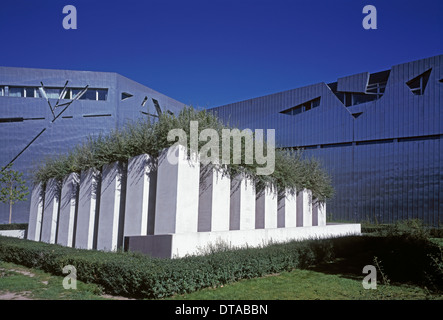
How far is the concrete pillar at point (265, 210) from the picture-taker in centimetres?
1414

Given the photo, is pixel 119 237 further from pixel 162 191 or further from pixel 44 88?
pixel 44 88

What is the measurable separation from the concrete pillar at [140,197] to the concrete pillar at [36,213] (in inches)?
341

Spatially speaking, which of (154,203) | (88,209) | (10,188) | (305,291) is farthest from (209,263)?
(10,188)

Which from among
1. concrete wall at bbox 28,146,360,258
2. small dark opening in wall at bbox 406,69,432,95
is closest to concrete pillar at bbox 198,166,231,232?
concrete wall at bbox 28,146,360,258

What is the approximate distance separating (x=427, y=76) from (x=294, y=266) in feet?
74.2

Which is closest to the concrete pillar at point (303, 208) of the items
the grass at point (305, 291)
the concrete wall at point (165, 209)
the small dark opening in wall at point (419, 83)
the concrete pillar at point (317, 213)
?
the concrete wall at point (165, 209)

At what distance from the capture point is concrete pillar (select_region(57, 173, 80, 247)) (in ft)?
48.2

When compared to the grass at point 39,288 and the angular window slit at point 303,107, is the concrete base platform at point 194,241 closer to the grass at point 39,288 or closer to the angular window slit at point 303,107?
the grass at point 39,288

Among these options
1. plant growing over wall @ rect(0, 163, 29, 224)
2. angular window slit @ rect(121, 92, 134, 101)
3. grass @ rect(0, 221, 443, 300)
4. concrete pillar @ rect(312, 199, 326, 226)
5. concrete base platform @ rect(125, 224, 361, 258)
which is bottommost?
grass @ rect(0, 221, 443, 300)

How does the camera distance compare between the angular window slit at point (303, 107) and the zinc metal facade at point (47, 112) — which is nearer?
the zinc metal facade at point (47, 112)

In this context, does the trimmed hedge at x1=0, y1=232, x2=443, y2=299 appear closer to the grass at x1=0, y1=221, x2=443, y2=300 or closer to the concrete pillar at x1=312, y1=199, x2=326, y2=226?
the grass at x1=0, y1=221, x2=443, y2=300

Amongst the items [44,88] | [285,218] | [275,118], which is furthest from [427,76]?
[44,88]

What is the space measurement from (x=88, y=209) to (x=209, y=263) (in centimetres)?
767

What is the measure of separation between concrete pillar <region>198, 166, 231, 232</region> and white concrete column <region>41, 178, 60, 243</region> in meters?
8.59
